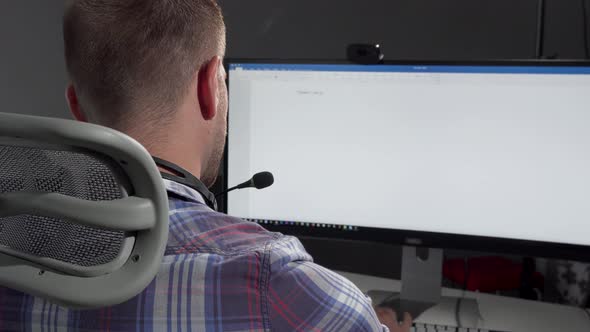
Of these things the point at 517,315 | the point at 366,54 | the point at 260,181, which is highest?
the point at 366,54

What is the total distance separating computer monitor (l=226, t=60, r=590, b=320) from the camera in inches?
44.1

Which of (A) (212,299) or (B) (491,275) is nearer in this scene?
(A) (212,299)

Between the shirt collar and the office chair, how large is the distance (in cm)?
18

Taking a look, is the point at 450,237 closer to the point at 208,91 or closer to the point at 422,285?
the point at 422,285

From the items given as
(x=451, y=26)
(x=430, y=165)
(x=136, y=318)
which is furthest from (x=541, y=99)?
(x=136, y=318)

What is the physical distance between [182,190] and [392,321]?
1.74 ft

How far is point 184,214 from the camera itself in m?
0.61

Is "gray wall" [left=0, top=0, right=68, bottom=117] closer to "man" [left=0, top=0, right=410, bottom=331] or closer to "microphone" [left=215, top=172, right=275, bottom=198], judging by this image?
"microphone" [left=215, top=172, right=275, bottom=198]

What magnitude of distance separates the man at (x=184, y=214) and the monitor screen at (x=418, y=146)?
44 centimetres

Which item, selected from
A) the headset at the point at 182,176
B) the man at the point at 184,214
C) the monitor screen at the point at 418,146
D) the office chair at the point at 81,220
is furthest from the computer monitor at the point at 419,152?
the office chair at the point at 81,220

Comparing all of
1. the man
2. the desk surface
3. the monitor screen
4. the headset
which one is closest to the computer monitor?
the monitor screen

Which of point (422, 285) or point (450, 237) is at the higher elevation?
point (450, 237)

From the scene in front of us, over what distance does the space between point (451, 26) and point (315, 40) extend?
30 cm

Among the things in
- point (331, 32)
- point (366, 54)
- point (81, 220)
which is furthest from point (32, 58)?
point (81, 220)
